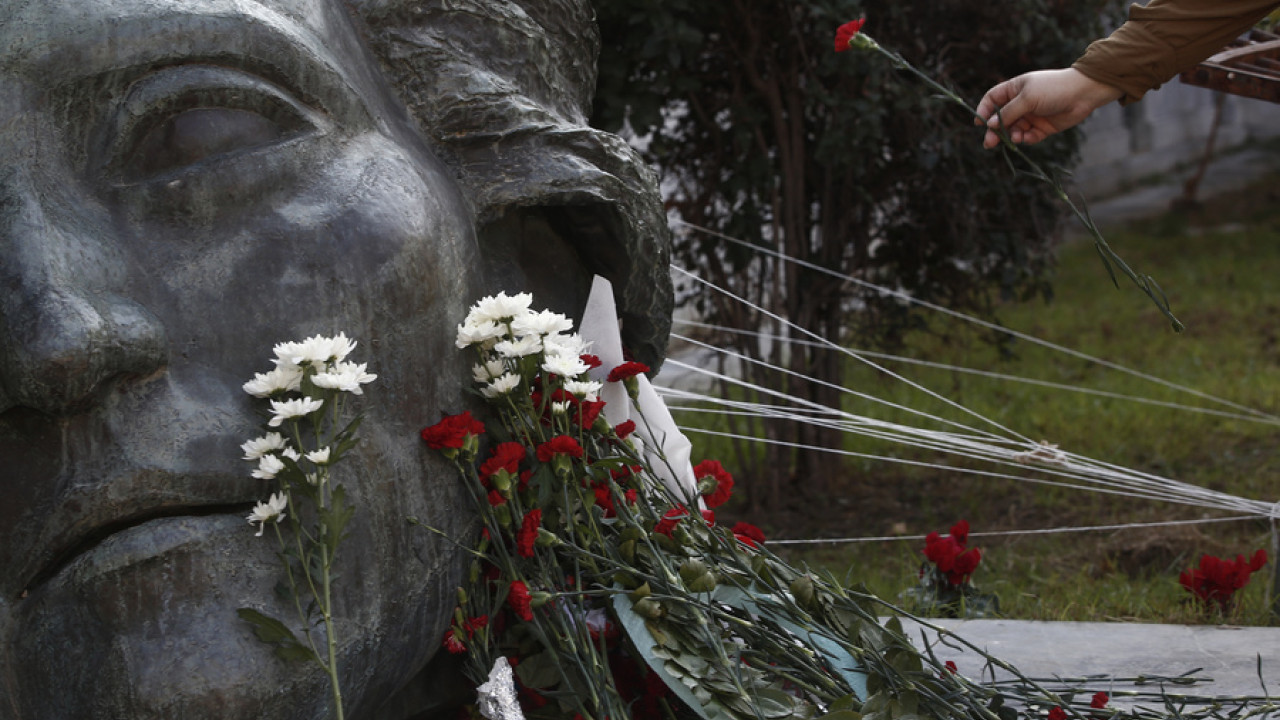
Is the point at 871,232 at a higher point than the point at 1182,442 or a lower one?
higher

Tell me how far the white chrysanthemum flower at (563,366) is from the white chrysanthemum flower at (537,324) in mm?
44

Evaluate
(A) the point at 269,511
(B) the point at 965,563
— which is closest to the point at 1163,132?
(B) the point at 965,563

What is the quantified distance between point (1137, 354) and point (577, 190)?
Answer: 6387 millimetres

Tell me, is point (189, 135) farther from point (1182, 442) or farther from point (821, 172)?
point (1182, 442)

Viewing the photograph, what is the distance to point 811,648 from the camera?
7.11 feet

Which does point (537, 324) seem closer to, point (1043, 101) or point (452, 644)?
point (452, 644)

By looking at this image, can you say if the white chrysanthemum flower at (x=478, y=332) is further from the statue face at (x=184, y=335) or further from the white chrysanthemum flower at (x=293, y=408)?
the white chrysanthemum flower at (x=293, y=408)

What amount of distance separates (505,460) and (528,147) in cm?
55

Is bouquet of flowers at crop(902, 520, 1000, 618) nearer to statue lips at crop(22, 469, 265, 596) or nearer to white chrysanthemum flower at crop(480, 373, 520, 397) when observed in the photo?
white chrysanthemum flower at crop(480, 373, 520, 397)

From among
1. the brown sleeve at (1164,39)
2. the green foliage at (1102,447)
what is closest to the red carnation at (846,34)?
the brown sleeve at (1164,39)

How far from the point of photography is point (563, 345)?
2.20 m

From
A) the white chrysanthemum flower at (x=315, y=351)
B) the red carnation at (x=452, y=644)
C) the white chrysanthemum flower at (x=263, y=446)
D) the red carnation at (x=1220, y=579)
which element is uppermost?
the white chrysanthemum flower at (x=315, y=351)

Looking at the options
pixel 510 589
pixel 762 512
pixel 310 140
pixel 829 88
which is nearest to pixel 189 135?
pixel 310 140

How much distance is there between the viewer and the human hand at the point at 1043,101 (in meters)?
2.40
